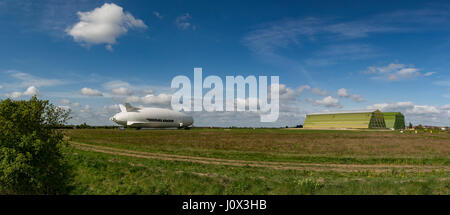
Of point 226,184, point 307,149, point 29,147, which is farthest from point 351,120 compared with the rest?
point 29,147

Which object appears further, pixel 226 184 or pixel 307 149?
pixel 307 149

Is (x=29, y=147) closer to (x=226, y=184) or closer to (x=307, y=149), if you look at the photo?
(x=226, y=184)

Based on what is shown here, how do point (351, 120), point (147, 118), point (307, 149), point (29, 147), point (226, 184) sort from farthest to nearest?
1. point (351, 120)
2. point (147, 118)
3. point (307, 149)
4. point (226, 184)
5. point (29, 147)

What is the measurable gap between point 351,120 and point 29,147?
18019 centimetres

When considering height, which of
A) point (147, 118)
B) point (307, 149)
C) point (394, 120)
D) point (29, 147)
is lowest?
point (307, 149)

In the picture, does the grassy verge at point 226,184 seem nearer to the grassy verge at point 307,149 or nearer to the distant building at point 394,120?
the grassy verge at point 307,149

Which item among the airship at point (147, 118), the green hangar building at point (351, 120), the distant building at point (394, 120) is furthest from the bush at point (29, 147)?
the distant building at point (394, 120)

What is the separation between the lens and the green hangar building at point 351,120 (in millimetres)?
161125

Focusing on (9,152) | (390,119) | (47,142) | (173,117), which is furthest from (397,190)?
(390,119)

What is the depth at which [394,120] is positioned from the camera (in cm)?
17200

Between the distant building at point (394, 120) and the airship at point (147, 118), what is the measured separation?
13958 cm

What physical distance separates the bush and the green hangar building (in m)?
173
